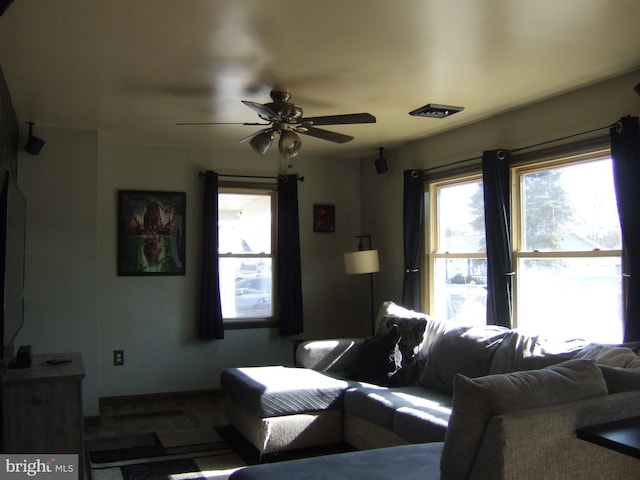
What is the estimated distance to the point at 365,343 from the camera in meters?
4.65

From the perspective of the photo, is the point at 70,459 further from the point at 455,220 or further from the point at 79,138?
the point at 455,220

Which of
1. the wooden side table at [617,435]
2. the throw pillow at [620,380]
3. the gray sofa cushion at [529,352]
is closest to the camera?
the wooden side table at [617,435]

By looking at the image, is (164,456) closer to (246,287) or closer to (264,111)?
(246,287)

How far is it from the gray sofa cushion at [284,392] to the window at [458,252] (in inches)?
51.9

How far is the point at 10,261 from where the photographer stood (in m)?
3.05

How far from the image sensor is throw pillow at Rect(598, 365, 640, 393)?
2242mm

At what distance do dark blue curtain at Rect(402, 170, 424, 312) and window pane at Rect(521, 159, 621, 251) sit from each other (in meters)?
1.10

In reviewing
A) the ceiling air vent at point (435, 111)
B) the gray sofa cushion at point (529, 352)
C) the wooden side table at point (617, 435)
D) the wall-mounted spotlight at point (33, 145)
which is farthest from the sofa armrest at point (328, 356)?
the wooden side table at point (617, 435)

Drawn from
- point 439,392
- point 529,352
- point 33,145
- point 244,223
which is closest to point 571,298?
point 529,352

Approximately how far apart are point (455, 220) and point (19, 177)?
353 centimetres

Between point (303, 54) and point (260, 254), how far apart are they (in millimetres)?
3060

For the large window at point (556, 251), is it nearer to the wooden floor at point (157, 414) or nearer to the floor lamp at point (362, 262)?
the floor lamp at point (362, 262)

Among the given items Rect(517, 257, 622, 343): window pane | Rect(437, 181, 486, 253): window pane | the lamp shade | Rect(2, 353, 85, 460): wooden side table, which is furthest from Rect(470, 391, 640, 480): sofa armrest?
the lamp shade

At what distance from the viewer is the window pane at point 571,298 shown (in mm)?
3682
